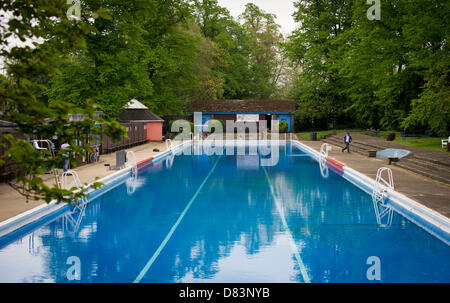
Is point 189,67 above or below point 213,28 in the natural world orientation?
below

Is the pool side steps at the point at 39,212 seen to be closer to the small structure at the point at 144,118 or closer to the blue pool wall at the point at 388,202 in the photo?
the blue pool wall at the point at 388,202

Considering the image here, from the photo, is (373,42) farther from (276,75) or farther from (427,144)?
(276,75)

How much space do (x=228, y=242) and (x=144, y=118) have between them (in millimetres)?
34315

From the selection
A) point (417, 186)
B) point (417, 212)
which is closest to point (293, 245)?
point (417, 212)

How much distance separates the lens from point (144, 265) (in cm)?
868

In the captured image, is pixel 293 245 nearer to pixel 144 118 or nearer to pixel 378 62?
pixel 378 62

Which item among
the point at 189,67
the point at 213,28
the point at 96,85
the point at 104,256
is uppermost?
the point at 213,28

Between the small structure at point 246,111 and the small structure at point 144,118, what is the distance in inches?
526

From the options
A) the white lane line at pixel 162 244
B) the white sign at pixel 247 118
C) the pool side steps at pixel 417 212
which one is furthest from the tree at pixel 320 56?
the white lane line at pixel 162 244

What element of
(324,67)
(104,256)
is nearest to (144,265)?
(104,256)

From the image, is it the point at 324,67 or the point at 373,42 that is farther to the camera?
the point at 324,67

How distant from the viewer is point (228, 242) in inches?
409
